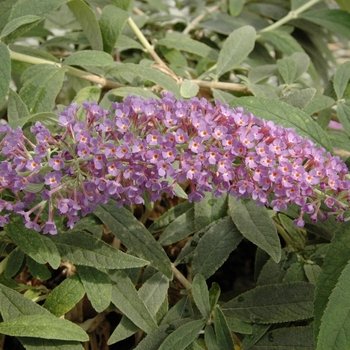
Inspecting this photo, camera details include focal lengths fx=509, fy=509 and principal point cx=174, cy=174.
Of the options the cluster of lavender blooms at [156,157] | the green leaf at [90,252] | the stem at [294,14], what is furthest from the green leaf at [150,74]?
the stem at [294,14]

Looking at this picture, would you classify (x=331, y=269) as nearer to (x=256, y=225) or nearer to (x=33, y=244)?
(x=256, y=225)

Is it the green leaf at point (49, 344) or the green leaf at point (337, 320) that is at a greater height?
the green leaf at point (337, 320)

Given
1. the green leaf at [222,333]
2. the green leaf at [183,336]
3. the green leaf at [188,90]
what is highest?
the green leaf at [188,90]

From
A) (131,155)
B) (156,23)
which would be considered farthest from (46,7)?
(156,23)

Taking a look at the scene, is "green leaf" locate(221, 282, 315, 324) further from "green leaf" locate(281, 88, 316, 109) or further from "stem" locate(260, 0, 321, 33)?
"stem" locate(260, 0, 321, 33)

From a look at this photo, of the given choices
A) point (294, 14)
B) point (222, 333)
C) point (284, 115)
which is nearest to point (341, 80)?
point (284, 115)

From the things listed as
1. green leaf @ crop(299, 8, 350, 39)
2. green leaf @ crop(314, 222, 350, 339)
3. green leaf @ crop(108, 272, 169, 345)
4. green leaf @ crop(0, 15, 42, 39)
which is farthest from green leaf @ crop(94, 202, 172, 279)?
green leaf @ crop(299, 8, 350, 39)

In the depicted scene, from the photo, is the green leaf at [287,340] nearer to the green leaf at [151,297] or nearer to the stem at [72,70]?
the green leaf at [151,297]
